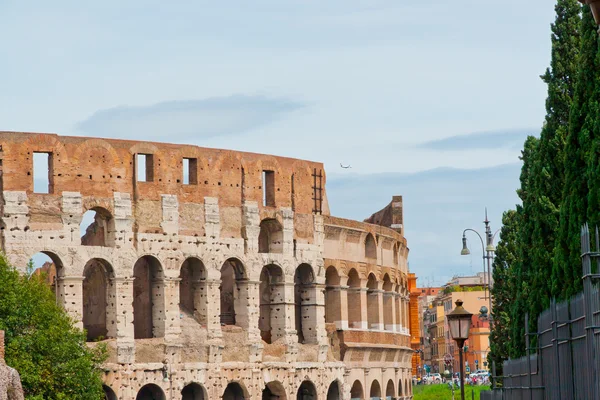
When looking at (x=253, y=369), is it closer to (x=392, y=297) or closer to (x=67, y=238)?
(x=67, y=238)

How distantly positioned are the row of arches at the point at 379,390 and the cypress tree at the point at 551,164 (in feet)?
91.4

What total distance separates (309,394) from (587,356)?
117 feet

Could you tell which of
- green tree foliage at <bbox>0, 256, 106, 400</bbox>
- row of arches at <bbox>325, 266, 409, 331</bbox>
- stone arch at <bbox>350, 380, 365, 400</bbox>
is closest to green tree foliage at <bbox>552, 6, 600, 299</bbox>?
green tree foliage at <bbox>0, 256, 106, 400</bbox>

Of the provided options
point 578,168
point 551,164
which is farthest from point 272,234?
point 578,168

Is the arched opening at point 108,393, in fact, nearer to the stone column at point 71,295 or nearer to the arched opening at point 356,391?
the stone column at point 71,295

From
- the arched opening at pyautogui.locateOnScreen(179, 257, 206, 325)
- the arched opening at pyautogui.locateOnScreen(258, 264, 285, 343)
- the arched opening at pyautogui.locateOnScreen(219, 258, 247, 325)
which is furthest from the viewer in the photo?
the arched opening at pyautogui.locateOnScreen(258, 264, 285, 343)

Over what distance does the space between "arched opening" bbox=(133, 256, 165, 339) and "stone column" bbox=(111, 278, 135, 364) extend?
4.39ft

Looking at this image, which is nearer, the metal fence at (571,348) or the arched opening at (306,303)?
the metal fence at (571,348)

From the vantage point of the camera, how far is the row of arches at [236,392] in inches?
1655

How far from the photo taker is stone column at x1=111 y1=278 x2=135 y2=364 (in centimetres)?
4022

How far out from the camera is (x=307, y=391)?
47.8 m

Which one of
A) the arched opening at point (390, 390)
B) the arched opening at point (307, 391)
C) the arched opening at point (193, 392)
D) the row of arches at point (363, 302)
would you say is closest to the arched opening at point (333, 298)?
the row of arches at point (363, 302)

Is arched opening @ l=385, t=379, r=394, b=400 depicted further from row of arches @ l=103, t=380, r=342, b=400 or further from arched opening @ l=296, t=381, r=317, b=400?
arched opening @ l=296, t=381, r=317, b=400

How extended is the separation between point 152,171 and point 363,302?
12595mm
